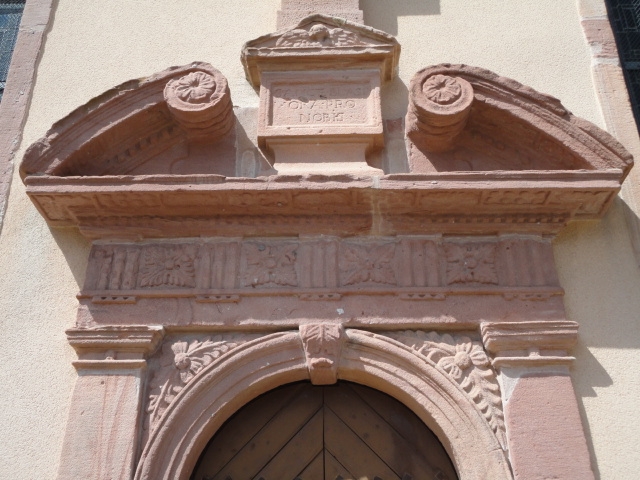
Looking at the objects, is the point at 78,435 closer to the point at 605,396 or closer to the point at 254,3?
the point at 605,396

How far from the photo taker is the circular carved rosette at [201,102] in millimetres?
4219

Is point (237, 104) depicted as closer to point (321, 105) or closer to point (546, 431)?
point (321, 105)

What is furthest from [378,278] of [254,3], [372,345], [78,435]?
[254,3]

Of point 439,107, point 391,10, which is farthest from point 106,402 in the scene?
point 391,10

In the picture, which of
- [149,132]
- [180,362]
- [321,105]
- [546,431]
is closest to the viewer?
[546,431]

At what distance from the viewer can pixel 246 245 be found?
411 centimetres

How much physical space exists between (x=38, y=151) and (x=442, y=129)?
2.30 meters

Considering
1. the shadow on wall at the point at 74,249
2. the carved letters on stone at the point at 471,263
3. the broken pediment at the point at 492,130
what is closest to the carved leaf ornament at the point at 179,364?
the shadow on wall at the point at 74,249

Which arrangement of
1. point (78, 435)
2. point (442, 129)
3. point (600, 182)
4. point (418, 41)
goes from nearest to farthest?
point (78, 435) < point (600, 182) < point (442, 129) < point (418, 41)

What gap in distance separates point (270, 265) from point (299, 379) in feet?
2.10

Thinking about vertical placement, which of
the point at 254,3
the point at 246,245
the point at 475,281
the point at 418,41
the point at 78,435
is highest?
the point at 254,3

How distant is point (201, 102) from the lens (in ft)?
13.9

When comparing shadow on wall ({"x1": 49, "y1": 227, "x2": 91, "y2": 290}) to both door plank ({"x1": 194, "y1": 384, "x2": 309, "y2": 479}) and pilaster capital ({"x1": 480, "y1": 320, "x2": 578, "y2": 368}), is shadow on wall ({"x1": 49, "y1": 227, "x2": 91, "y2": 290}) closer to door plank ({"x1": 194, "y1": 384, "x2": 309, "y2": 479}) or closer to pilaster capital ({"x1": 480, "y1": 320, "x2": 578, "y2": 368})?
door plank ({"x1": 194, "y1": 384, "x2": 309, "y2": 479})

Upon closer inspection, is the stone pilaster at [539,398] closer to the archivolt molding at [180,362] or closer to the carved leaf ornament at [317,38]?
the archivolt molding at [180,362]
